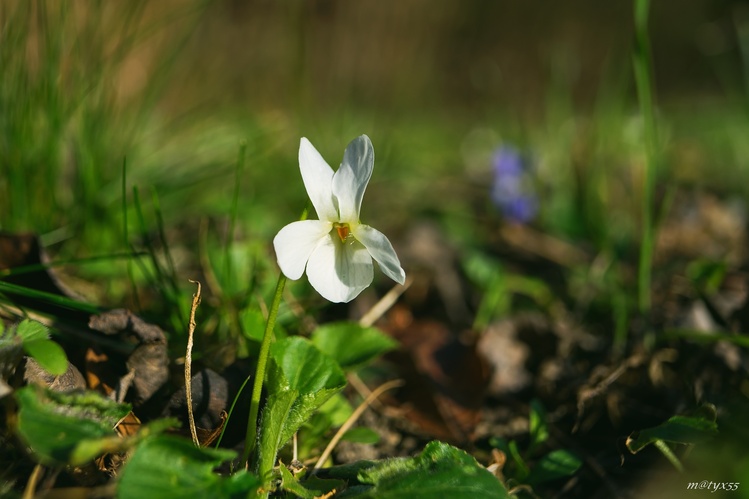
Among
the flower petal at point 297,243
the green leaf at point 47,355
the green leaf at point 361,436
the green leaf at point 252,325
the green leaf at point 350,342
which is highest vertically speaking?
the flower petal at point 297,243

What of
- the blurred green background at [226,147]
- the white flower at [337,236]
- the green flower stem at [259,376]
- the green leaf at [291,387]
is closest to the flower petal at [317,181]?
the white flower at [337,236]

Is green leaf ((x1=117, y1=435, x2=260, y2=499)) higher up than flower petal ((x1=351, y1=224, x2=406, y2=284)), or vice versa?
flower petal ((x1=351, y1=224, x2=406, y2=284))

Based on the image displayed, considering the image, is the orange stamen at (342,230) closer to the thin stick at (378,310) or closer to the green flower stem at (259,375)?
the green flower stem at (259,375)

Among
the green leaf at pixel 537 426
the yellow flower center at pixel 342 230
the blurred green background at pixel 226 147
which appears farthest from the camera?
the blurred green background at pixel 226 147

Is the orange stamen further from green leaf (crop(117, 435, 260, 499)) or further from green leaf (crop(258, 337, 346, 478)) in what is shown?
green leaf (crop(117, 435, 260, 499))

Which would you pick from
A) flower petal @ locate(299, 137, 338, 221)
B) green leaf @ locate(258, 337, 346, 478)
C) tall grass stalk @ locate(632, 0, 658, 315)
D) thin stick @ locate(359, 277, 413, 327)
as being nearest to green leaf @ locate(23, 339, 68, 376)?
green leaf @ locate(258, 337, 346, 478)

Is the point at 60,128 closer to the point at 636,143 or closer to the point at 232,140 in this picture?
the point at 232,140

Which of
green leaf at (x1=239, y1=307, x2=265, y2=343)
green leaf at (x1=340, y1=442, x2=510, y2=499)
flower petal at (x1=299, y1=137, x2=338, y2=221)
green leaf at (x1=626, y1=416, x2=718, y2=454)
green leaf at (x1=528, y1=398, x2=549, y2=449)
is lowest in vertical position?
green leaf at (x1=528, y1=398, x2=549, y2=449)

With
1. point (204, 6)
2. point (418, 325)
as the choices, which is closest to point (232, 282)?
point (418, 325)
